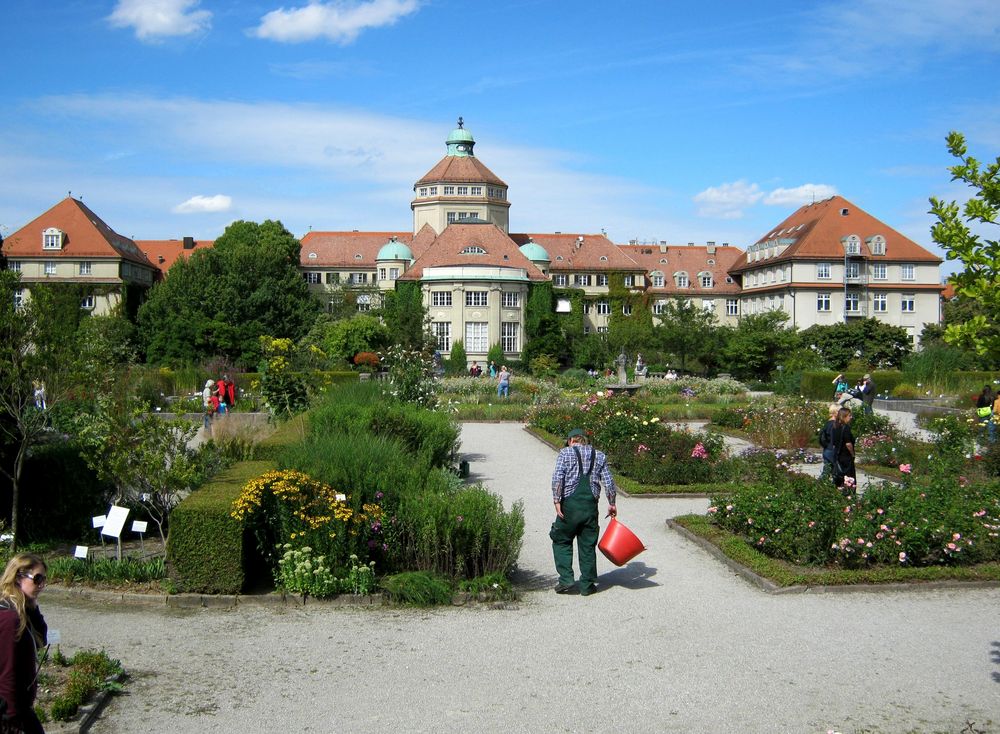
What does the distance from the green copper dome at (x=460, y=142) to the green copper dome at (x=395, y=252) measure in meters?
9.50

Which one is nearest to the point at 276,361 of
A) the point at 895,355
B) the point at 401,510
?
the point at 401,510

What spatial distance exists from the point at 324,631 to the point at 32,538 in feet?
15.5

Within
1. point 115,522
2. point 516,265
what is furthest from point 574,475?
point 516,265

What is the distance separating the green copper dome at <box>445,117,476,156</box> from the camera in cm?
8119

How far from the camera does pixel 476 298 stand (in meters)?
63.6

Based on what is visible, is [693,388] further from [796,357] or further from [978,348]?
[978,348]

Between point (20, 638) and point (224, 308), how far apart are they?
56115mm

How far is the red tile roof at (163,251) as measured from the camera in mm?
84562

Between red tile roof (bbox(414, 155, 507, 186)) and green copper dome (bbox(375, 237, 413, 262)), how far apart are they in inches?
219

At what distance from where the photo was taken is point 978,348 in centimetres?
596

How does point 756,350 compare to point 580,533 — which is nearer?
point 580,533

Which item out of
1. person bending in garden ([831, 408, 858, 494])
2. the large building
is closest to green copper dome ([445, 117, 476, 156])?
the large building

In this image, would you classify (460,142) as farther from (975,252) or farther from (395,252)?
(975,252)

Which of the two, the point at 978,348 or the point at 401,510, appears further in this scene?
the point at 401,510
